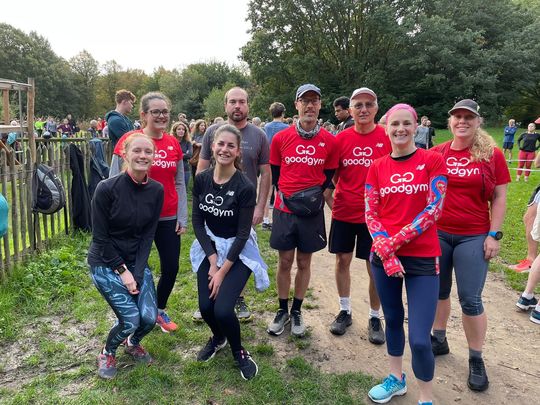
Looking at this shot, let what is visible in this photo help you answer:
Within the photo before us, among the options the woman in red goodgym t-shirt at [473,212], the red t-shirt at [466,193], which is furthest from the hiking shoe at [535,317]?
the red t-shirt at [466,193]

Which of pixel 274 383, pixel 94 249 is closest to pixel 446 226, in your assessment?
pixel 274 383

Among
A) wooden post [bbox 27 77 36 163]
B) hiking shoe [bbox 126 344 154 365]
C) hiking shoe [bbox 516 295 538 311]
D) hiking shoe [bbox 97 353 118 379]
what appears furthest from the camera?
wooden post [bbox 27 77 36 163]

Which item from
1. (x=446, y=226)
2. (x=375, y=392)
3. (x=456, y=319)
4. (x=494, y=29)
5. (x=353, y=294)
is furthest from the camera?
(x=494, y=29)

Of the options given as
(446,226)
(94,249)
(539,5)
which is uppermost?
(539,5)

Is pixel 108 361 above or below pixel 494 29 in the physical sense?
below

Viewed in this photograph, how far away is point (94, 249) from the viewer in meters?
3.10

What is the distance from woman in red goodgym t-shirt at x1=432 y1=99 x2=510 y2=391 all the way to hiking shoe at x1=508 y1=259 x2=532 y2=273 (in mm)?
2885

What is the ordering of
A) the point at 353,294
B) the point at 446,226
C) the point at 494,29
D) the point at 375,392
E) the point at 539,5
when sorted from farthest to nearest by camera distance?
the point at 539,5 < the point at 494,29 < the point at 353,294 < the point at 446,226 < the point at 375,392

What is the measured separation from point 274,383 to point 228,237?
3.98 feet

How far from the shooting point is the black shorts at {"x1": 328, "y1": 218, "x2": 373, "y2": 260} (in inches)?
147

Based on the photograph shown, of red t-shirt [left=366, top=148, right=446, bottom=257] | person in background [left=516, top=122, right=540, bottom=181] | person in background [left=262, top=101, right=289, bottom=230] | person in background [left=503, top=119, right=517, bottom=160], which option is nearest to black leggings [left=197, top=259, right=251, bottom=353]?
red t-shirt [left=366, top=148, right=446, bottom=257]

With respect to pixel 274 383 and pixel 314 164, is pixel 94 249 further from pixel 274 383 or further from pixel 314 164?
pixel 314 164

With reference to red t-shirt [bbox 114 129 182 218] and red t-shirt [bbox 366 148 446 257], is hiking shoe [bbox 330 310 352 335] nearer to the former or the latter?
red t-shirt [bbox 366 148 446 257]

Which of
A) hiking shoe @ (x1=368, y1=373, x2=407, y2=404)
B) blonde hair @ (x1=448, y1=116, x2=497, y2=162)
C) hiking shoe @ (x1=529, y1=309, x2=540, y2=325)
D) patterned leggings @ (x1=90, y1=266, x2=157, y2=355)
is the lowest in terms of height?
hiking shoe @ (x1=368, y1=373, x2=407, y2=404)
